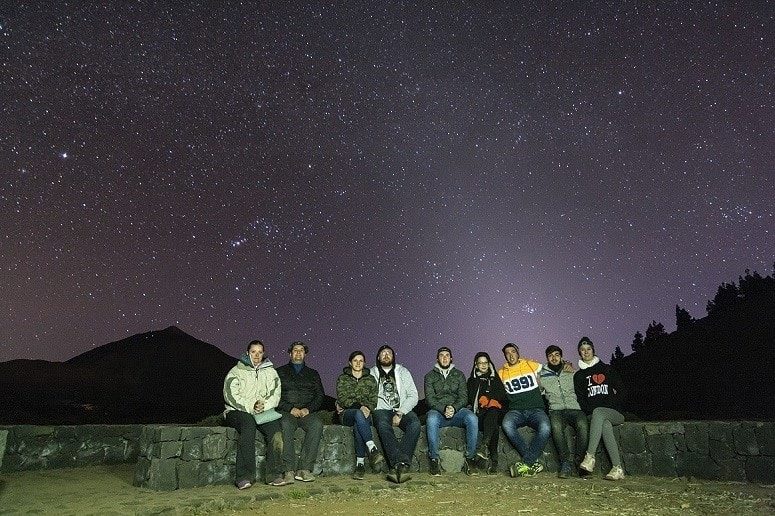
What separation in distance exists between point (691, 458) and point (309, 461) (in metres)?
4.77

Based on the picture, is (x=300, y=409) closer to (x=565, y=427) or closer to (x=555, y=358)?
(x=565, y=427)

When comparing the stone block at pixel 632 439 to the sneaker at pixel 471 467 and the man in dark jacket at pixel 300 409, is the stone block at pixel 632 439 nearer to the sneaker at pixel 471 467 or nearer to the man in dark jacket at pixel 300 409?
the sneaker at pixel 471 467

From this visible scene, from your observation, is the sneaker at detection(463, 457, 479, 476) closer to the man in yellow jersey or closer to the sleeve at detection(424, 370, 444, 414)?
the man in yellow jersey

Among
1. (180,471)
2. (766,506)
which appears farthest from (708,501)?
(180,471)

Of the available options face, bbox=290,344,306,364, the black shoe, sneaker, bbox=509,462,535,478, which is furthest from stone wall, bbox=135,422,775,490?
face, bbox=290,344,306,364

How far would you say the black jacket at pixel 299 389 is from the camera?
21.4 ft

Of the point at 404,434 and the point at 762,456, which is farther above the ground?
the point at 404,434

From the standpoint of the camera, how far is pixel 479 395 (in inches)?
274

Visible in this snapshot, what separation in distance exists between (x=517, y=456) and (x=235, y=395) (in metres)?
3.81

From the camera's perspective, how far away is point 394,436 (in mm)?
6254

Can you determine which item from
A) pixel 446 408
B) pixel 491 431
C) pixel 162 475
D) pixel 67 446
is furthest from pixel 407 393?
pixel 67 446

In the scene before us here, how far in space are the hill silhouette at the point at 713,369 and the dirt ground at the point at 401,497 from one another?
845 inches

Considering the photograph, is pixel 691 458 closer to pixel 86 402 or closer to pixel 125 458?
pixel 125 458

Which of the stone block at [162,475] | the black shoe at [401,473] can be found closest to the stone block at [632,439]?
the black shoe at [401,473]
